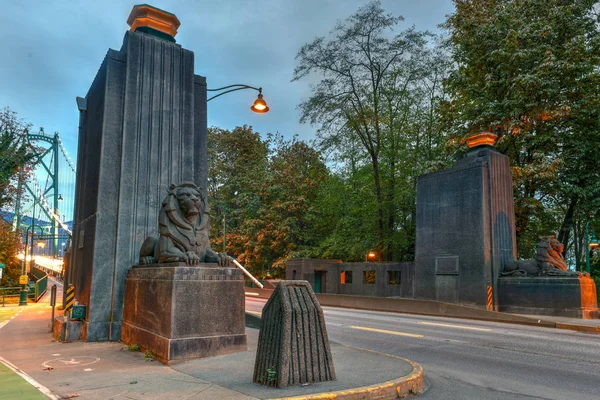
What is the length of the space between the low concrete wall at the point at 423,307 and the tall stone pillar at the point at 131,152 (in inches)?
478

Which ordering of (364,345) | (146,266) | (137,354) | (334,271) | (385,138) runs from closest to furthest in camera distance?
(137,354) < (146,266) < (364,345) < (334,271) < (385,138)

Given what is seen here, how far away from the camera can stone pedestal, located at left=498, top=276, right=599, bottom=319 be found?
53.4 ft

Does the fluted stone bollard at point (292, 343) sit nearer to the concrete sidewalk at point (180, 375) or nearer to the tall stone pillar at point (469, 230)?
the concrete sidewalk at point (180, 375)

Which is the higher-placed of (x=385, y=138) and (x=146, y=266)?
(x=385, y=138)

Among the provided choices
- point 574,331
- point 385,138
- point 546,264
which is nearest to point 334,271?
point 385,138

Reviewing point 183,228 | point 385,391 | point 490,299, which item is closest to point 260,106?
point 183,228

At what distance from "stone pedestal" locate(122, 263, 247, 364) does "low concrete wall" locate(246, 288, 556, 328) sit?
1188cm

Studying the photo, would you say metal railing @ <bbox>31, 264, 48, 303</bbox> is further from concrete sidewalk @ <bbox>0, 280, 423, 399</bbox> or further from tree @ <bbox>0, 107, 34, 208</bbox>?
concrete sidewalk @ <bbox>0, 280, 423, 399</bbox>

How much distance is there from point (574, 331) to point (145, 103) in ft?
45.9

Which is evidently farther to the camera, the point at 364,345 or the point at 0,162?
the point at 0,162

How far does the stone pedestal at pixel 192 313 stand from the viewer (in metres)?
7.22

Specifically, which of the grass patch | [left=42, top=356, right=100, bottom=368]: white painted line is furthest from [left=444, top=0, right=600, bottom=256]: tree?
[left=42, top=356, right=100, bottom=368]: white painted line

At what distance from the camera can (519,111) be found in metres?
21.8

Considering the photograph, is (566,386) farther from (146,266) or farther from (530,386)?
(146,266)
